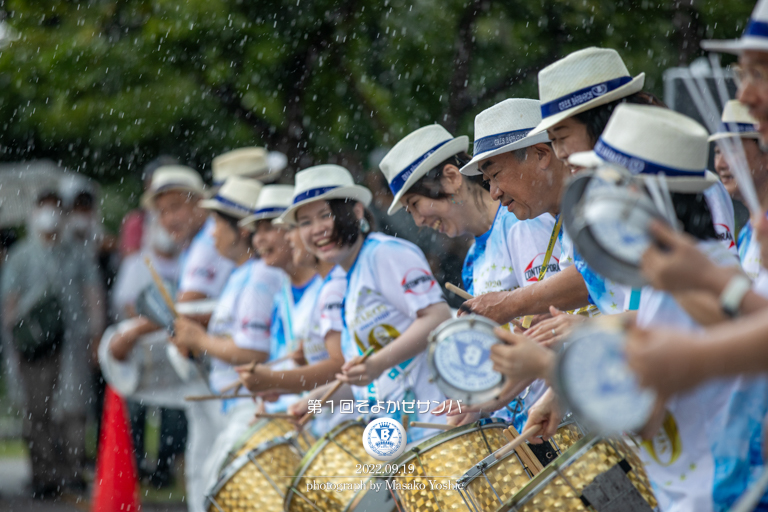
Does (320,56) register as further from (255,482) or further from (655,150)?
(655,150)

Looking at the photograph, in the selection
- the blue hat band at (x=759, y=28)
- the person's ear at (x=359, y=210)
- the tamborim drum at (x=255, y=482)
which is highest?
the blue hat band at (x=759, y=28)

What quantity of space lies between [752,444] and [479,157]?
1.55m

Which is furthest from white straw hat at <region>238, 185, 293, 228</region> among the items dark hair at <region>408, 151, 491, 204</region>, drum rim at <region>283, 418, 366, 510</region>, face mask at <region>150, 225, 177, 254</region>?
face mask at <region>150, 225, 177, 254</region>

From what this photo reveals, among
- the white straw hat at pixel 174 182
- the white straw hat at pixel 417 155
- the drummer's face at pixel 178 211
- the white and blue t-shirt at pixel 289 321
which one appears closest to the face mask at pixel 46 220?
the white straw hat at pixel 174 182

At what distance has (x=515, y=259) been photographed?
3.53m

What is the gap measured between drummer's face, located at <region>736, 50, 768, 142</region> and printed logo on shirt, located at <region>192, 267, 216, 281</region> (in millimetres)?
5183

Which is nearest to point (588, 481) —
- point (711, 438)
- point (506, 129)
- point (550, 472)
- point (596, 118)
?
point (550, 472)

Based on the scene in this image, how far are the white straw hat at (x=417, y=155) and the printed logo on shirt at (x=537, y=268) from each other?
0.65m

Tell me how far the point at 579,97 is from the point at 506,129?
1.68ft

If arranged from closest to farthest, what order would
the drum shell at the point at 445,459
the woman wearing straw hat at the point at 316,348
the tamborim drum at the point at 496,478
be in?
the tamborim drum at the point at 496,478 → the drum shell at the point at 445,459 → the woman wearing straw hat at the point at 316,348

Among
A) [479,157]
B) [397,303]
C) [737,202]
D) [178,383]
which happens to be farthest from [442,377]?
[178,383]

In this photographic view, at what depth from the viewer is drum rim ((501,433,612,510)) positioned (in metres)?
2.68

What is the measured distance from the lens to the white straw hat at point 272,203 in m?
5.46

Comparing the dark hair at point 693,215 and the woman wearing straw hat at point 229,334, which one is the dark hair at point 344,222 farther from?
the dark hair at point 693,215
